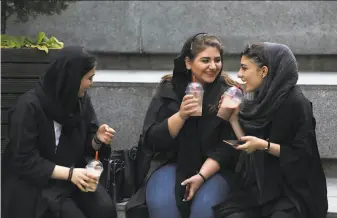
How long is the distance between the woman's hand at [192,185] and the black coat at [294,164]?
0.62 feet

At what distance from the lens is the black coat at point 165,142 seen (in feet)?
14.3

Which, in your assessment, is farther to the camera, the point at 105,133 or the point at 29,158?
the point at 105,133

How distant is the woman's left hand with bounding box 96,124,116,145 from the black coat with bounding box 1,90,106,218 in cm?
18

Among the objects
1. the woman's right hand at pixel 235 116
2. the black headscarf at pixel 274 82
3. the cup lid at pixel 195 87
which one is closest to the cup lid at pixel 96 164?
the cup lid at pixel 195 87

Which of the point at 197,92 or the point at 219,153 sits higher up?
the point at 197,92

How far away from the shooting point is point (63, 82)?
423 cm

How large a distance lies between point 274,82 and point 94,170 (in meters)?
1.14

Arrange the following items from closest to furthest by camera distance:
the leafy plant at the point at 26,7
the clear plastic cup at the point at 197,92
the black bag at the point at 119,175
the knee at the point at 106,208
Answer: the clear plastic cup at the point at 197,92
the knee at the point at 106,208
the black bag at the point at 119,175
the leafy plant at the point at 26,7

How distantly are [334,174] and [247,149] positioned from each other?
1663 millimetres

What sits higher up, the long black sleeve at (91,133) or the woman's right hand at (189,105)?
the woman's right hand at (189,105)

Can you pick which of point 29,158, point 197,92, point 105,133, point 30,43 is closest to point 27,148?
point 29,158

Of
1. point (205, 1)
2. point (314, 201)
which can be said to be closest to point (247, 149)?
point (314, 201)

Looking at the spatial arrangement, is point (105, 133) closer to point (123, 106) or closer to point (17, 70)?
point (123, 106)

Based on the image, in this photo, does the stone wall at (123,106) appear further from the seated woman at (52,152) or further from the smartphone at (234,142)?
the smartphone at (234,142)
